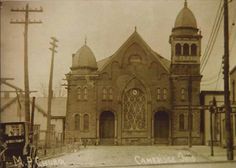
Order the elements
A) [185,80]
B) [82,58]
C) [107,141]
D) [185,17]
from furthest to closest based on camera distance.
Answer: [107,141], [185,80], [185,17], [82,58]

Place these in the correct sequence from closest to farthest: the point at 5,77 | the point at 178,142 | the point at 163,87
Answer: the point at 5,77
the point at 178,142
the point at 163,87

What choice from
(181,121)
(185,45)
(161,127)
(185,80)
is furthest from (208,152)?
(185,80)

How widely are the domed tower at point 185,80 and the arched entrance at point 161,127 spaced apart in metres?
0.41

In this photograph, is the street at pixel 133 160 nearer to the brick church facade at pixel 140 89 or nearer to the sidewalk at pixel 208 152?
the sidewalk at pixel 208 152

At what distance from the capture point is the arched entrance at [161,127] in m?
14.6

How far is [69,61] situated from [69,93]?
1.82 m

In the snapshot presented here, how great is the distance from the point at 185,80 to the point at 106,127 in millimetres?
4284

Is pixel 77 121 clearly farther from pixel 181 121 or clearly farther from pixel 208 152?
pixel 208 152

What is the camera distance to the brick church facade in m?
12.4

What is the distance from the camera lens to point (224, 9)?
11844 mm

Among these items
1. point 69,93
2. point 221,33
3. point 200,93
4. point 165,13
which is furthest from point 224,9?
point 69,93

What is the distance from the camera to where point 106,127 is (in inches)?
643

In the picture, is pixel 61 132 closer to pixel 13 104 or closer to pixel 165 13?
pixel 13 104

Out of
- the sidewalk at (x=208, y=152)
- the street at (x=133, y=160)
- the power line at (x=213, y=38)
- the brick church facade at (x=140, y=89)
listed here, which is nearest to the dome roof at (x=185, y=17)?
the brick church facade at (x=140, y=89)
